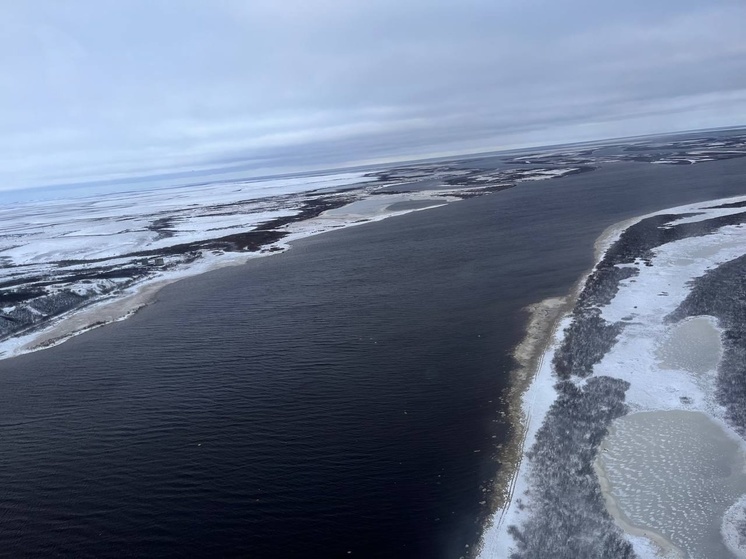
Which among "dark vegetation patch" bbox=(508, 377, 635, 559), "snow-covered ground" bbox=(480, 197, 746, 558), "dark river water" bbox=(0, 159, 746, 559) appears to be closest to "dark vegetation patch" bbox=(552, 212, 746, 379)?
"snow-covered ground" bbox=(480, 197, 746, 558)

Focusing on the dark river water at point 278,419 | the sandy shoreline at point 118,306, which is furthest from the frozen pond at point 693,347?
the sandy shoreline at point 118,306

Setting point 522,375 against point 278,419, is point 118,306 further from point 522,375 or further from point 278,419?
point 522,375

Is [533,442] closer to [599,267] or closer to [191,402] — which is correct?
[191,402]

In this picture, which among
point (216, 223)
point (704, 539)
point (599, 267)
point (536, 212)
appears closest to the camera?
point (704, 539)

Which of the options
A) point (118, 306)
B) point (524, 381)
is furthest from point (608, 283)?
point (118, 306)

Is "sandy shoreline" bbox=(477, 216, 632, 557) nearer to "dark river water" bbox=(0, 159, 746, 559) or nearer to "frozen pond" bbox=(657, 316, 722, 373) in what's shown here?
"dark river water" bbox=(0, 159, 746, 559)

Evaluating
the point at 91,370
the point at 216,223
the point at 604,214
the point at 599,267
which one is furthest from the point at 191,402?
the point at 216,223
